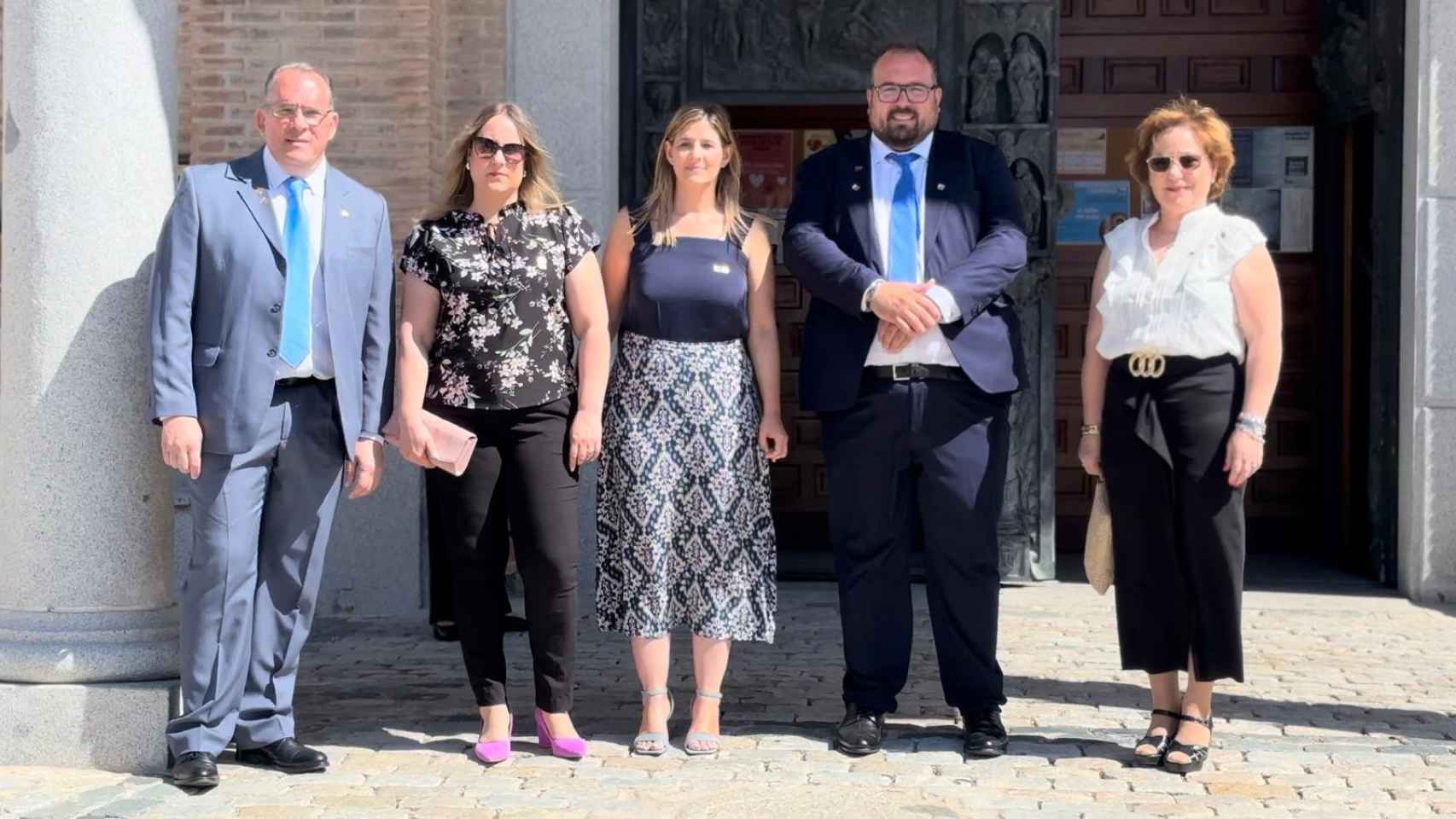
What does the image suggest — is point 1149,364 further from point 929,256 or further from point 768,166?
point 768,166

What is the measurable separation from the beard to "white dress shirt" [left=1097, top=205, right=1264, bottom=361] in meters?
0.78

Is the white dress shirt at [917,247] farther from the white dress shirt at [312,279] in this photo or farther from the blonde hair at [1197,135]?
the white dress shirt at [312,279]

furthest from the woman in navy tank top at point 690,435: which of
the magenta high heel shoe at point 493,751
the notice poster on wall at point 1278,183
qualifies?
the notice poster on wall at point 1278,183

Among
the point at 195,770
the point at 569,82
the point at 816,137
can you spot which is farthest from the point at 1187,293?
the point at 816,137

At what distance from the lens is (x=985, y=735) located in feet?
19.2

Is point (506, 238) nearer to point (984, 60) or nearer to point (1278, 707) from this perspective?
point (1278, 707)

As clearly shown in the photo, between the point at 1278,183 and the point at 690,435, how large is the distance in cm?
597

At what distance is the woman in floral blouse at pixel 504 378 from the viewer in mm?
5719

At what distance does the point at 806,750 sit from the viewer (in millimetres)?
5895

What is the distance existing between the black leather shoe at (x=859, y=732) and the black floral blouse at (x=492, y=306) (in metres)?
1.38

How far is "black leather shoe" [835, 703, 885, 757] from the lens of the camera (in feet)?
19.2

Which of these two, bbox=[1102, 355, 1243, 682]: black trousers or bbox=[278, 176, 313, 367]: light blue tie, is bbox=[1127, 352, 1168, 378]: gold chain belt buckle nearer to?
bbox=[1102, 355, 1243, 682]: black trousers

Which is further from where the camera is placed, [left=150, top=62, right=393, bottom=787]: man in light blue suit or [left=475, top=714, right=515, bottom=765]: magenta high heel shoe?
[left=475, top=714, right=515, bottom=765]: magenta high heel shoe

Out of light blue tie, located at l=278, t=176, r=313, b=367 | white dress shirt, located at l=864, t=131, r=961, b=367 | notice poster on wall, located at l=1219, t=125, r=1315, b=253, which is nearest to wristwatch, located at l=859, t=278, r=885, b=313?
white dress shirt, located at l=864, t=131, r=961, b=367
